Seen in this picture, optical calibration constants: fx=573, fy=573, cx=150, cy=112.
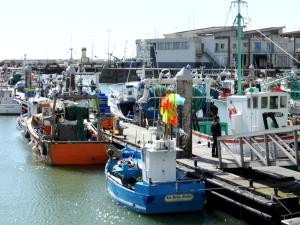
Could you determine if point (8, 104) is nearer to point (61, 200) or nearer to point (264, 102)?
point (61, 200)

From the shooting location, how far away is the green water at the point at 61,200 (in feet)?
53.7

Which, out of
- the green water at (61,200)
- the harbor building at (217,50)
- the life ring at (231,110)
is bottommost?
the green water at (61,200)

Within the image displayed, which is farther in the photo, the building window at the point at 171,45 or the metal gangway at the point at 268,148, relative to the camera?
the building window at the point at 171,45

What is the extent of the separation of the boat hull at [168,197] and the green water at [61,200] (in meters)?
0.27

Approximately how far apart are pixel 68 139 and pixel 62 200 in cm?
717

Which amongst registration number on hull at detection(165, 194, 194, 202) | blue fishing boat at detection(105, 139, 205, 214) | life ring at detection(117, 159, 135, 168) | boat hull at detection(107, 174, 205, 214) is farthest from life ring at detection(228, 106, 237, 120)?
registration number on hull at detection(165, 194, 194, 202)

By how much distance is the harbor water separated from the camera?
16359mm

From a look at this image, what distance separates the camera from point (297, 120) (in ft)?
83.1

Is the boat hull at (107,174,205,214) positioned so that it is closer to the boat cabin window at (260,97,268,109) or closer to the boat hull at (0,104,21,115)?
the boat cabin window at (260,97,268,109)

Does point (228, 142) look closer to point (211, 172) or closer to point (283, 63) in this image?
point (211, 172)

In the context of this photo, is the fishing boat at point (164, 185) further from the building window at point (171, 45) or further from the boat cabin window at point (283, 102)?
the building window at point (171, 45)

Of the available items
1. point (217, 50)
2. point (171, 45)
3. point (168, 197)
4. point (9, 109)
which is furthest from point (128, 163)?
point (217, 50)

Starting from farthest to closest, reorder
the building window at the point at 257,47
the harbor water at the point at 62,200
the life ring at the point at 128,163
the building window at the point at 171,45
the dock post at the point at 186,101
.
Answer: the building window at the point at 257,47
the building window at the point at 171,45
the dock post at the point at 186,101
the life ring at the point at 128,163
the harbor water at the point at 62,200

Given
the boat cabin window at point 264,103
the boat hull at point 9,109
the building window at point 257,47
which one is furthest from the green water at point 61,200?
the building window at point 257,47
